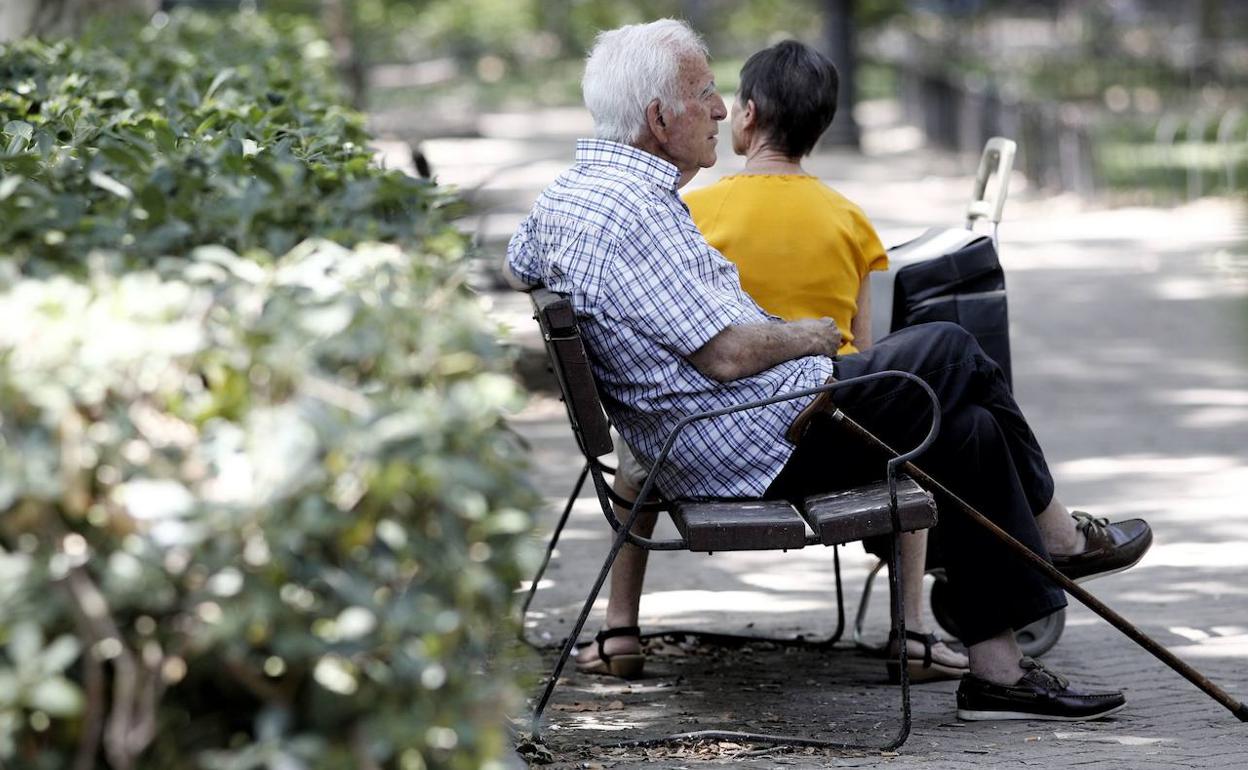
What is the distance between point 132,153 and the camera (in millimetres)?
3051

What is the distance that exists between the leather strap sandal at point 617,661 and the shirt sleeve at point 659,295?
39.7 inches

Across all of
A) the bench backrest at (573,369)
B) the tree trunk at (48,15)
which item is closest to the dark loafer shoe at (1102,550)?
the bench backrest at (573,369)

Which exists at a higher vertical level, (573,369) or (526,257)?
(526,257)

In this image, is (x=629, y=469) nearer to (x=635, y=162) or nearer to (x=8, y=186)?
(x=635, y=162)

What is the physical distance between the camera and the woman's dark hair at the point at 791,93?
15.5 feet

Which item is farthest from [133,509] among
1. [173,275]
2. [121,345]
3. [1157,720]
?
[1157,720]

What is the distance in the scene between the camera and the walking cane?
13.6 ft

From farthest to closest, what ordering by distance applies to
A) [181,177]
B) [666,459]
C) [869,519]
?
[666,459] < [869,519] < [181,177]

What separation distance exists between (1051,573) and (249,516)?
2.52 m

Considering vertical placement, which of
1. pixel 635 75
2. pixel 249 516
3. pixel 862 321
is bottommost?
pixel 862 321

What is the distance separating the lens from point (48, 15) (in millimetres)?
11531

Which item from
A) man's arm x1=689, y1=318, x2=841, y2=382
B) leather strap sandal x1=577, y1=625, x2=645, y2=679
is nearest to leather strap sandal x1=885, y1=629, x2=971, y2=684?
Answer: leather strap sandal x1=577, y1=625, x2=645, y2=679

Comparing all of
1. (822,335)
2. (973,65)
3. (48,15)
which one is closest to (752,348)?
(822,335)

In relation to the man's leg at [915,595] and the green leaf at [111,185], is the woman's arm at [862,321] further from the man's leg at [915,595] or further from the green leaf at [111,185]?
the green leaf at [111,185]
